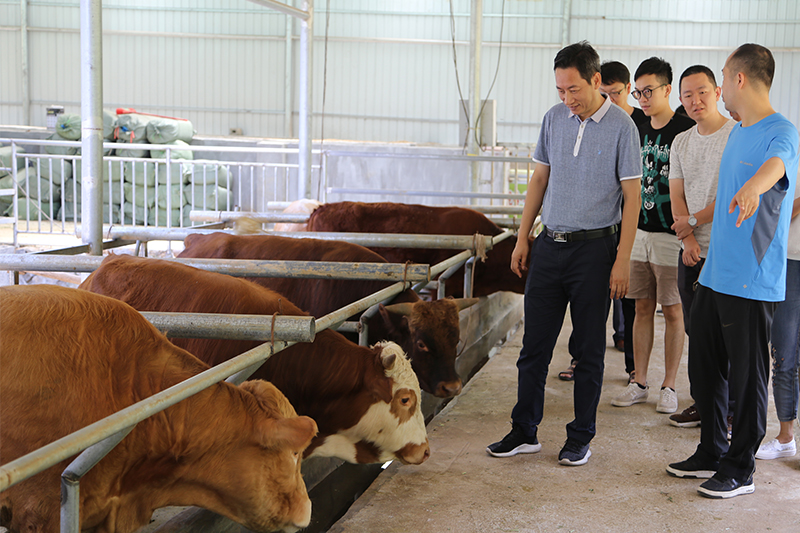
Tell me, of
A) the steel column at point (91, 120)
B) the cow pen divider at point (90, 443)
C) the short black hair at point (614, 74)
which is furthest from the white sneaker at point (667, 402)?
the steel column at point (91, 120)

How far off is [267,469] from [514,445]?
186 cm

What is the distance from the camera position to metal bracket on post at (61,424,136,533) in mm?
1389

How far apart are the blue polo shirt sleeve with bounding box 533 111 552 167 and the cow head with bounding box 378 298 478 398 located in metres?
0.83

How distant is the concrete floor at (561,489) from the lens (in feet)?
8.95

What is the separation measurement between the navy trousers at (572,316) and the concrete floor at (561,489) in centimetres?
27

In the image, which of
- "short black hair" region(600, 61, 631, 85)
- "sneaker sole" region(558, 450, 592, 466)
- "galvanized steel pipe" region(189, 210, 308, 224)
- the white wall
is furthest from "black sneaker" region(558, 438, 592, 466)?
the white wall

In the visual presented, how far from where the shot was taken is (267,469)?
1.81 meters

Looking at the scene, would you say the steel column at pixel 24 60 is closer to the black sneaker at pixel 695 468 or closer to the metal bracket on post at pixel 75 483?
the black sneaker at pixel 695 468

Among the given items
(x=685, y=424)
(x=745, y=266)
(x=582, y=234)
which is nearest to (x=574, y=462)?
(x=685, y=424)

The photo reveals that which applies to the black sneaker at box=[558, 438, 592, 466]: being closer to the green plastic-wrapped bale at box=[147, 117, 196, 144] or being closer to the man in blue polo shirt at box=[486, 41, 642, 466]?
the man in blue polo shirt at box=[486, 41, 642, 466]

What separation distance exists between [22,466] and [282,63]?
17.3 m

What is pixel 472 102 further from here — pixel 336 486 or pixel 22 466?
pixel 22 466

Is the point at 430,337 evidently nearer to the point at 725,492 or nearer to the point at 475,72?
the point at 725,492

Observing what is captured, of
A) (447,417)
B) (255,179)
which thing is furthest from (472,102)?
(447,417)
